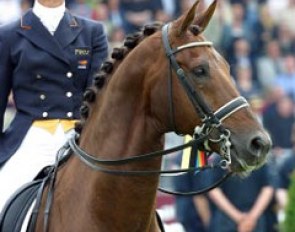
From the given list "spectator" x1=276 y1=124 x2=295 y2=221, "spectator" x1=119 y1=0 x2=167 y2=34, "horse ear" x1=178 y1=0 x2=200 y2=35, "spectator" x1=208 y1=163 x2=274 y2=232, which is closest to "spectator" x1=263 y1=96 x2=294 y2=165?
"spectator" x1=276 y1=124 x2=295 y2=221

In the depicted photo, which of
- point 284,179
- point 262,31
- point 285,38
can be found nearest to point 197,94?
point 284,179

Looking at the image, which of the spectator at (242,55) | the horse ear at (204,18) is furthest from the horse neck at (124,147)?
the spectator at (242,55)

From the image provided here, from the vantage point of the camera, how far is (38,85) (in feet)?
21.7

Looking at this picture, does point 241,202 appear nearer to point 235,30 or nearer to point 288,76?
point 288,76

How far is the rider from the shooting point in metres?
6.58

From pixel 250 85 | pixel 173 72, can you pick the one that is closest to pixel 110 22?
pixel 250 85

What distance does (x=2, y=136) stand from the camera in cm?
679

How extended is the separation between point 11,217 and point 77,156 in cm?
60

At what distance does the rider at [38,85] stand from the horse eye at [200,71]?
1274 mm

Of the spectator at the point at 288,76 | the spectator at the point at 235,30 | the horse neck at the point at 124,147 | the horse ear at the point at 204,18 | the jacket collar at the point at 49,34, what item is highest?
the horse ear at the point at 204,18

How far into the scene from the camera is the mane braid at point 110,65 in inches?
235

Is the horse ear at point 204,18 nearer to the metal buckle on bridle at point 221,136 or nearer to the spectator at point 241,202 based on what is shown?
the metal buckle on bridle at point 221,136

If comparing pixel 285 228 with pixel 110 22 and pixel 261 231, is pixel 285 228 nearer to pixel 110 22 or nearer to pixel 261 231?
pixel 261 231

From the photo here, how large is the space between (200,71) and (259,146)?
548mm
